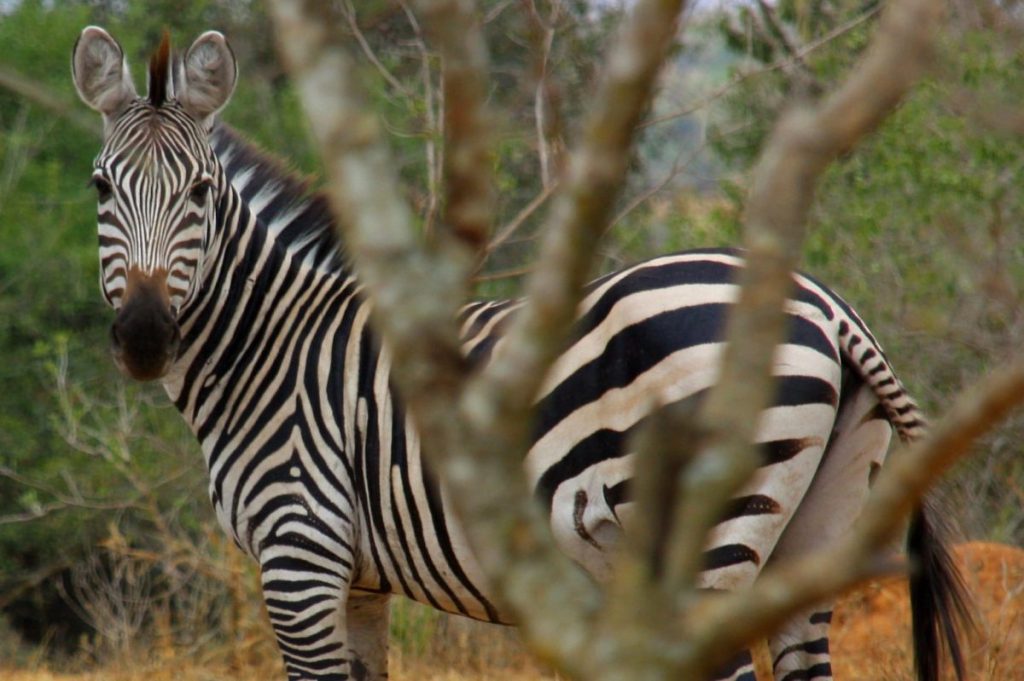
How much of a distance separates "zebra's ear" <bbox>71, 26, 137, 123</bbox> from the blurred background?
714 mm

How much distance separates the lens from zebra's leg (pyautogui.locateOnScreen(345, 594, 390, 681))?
4738 mm

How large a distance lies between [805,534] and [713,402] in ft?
8.94

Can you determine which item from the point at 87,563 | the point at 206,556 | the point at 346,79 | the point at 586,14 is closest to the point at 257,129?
the point at 586,14

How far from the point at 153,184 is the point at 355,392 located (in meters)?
0.94

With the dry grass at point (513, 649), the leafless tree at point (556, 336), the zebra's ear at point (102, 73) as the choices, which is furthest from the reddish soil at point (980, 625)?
the leafless tree at point (556, 336)

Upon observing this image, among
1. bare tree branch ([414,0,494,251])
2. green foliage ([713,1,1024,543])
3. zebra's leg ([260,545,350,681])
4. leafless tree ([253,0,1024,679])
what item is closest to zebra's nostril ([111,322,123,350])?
zebra's leg ([260,545,350,681])

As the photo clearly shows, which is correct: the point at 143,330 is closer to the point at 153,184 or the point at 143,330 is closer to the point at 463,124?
the point at 153,184

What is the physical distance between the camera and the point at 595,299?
3.82 meters

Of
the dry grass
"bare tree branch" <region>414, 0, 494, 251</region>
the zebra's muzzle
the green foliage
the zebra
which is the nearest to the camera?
"bare tree branch" <region>414, 0, 494, 251</region>

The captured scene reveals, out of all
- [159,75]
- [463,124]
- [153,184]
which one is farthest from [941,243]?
[463,124]

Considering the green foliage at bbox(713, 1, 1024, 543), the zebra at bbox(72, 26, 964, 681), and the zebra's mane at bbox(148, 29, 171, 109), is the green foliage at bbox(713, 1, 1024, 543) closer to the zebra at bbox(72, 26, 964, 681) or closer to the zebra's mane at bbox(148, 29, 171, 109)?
the zebra at bbox(72, 26, 964, 681)

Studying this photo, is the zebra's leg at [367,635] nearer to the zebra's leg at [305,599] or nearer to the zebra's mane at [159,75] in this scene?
the zebra's leg at [305,599]

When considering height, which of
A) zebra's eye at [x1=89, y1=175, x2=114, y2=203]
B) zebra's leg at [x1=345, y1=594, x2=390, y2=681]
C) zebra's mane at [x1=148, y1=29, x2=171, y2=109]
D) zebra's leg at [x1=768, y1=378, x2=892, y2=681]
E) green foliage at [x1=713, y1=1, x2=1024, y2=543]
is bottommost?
zebra's leg at [x1=345, y1=594, x2=390, y2=681]

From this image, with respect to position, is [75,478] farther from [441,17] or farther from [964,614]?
[441,17]
